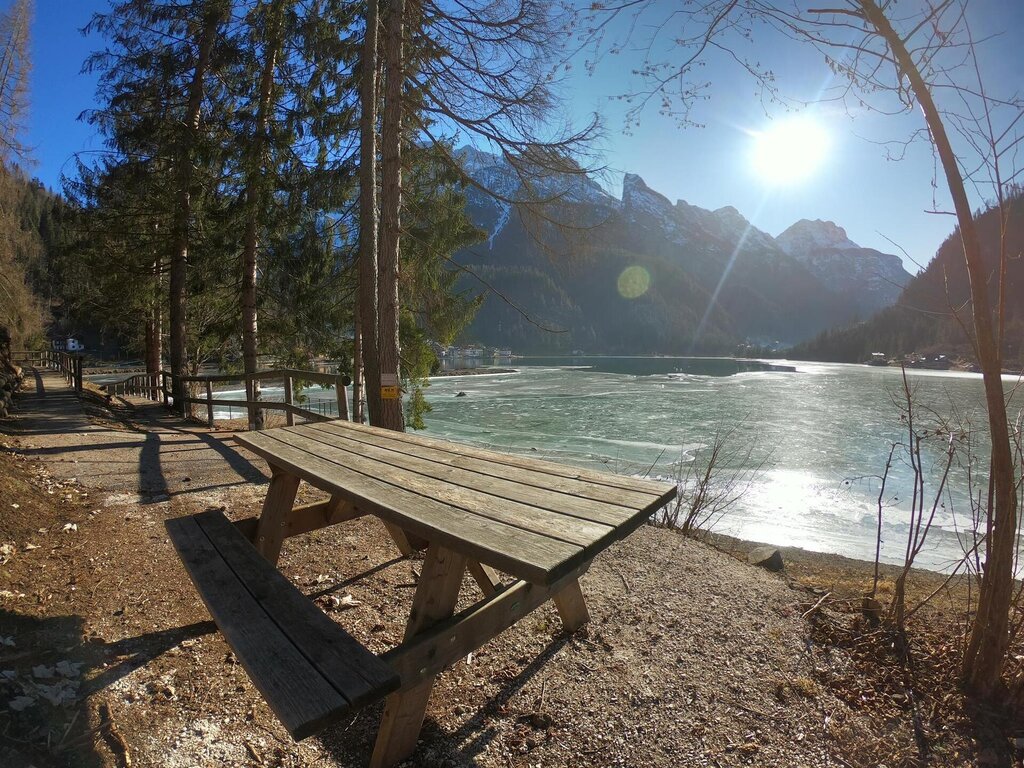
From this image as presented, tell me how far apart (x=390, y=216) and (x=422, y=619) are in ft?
15.0

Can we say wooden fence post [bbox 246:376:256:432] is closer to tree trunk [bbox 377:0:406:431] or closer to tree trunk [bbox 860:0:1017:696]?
tree trunk [bbox 377:0:406:431]

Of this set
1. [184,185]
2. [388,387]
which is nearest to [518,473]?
[388,387]

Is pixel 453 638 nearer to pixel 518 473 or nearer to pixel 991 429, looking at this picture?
pixel 518 473

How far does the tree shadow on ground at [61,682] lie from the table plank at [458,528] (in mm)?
969

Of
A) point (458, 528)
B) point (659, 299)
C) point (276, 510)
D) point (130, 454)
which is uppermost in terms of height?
point (659, 299)

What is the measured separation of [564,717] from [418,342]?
832cm

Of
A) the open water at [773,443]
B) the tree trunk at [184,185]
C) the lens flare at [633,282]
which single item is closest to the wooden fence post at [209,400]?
the tree trunk at [184,185]

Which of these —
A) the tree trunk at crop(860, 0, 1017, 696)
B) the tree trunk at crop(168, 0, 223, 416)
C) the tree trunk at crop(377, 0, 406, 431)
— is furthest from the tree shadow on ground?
the tree trunk at crop(168, 0, 223, 416)

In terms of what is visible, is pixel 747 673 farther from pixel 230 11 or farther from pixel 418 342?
pixel 230 11

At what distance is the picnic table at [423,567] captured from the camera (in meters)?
1.28

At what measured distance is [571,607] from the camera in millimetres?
2535

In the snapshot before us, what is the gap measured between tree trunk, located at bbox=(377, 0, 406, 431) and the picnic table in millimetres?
2917

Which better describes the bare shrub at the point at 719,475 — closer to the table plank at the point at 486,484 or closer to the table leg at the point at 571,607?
the table leg at the point at 571,607

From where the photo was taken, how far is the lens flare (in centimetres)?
14688
